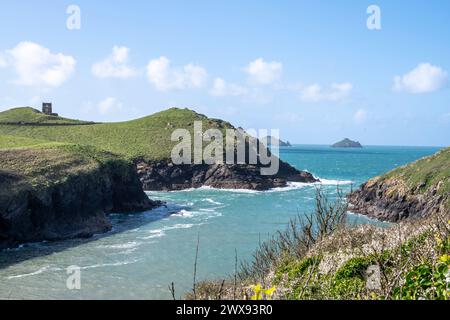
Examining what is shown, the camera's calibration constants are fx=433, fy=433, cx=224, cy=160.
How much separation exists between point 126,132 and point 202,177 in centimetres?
3548

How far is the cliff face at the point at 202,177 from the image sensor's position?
9138 cm

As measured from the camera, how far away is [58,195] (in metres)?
51.1

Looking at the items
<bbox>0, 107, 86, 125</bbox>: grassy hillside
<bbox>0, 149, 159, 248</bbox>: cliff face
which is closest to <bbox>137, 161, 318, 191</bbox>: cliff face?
<bbox>0, 149, 159, 248</bbox>: cliff face

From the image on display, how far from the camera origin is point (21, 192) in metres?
46.2

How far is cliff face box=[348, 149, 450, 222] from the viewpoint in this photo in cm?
5534

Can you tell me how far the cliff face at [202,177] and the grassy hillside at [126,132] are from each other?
4.55 meters

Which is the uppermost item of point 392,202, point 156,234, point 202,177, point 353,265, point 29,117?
point 29,117

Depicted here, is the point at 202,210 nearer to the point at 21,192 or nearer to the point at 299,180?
the point at 21,192

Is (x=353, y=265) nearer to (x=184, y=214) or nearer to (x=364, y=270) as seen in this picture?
(x=364, y=270)

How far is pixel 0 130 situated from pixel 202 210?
79.0 metres

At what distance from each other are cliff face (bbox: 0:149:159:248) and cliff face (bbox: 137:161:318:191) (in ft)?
78.3

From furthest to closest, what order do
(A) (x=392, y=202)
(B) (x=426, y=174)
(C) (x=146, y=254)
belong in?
(B) (x=426, y=174) → (A) (x=392, y=202) → (C) (x=146, y=254)

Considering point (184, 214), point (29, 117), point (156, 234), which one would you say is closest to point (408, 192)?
point (184, 214)

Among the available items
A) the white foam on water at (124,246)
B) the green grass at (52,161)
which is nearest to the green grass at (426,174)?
the white foam on water at (124,246)
